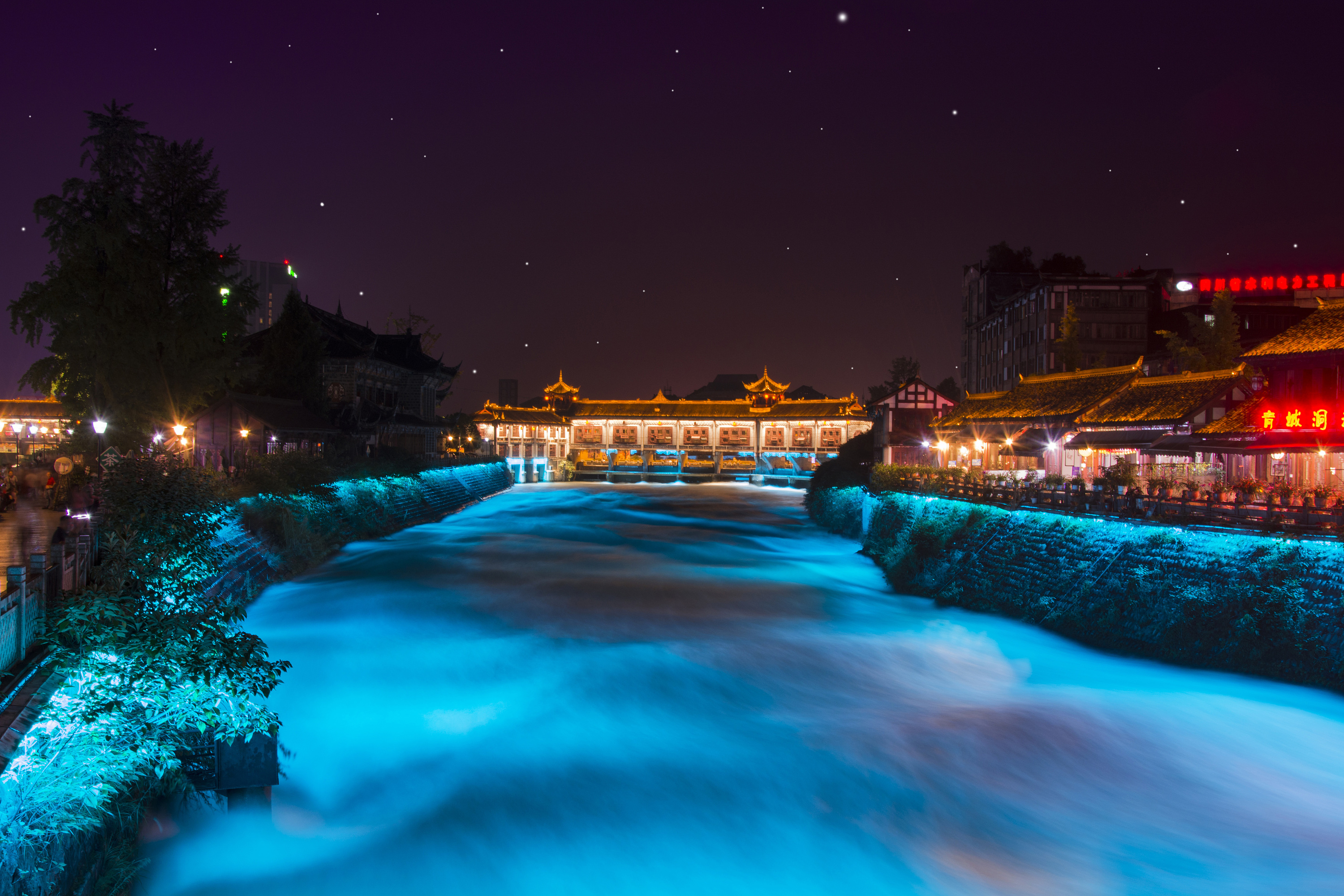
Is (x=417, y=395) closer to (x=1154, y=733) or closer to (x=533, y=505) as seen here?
(x=533, y=505)

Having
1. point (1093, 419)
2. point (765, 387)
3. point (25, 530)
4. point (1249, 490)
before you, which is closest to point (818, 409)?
point (765, 387)

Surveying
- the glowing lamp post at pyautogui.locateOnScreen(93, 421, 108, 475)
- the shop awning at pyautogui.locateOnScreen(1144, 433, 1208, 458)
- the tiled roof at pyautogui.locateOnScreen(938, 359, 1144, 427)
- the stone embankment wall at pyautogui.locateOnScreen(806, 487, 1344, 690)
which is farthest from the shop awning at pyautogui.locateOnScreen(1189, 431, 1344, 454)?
the glowing lamp post at pyautogui.locateOnScreen(93, 421, 108, 475)

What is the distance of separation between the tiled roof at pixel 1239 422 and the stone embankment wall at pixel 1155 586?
6.97 m

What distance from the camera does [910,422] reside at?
37281 mm

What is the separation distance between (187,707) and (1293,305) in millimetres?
60735

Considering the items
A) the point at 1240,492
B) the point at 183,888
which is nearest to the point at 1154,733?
the point at 1240,492

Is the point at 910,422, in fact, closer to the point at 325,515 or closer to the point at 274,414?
the point at 325,515

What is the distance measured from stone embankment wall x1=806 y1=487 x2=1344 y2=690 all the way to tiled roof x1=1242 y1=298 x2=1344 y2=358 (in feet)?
26.4

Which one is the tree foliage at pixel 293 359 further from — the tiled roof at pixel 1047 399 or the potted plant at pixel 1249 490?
the potted plant at pixel 1249 490

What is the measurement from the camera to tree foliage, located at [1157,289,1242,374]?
31.8m

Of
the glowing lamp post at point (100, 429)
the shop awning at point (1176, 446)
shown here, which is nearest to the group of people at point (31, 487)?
the glowing lamp post at point (100, 429)

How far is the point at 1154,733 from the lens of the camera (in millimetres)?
10836

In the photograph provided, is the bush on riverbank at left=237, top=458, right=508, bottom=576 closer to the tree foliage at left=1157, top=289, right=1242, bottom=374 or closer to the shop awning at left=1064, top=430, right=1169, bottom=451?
the shop awning at left=1064, top=430, right=1169, bottom=451

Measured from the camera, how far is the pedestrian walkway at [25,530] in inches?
486
